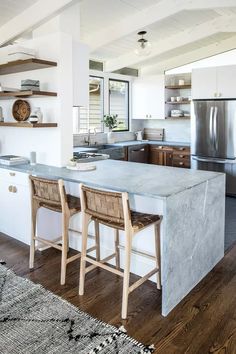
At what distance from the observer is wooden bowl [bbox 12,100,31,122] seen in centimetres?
377

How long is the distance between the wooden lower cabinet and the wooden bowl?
11.0 feet

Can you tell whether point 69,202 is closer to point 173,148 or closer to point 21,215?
point 21,215

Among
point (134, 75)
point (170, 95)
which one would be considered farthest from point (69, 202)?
point (134, 75)

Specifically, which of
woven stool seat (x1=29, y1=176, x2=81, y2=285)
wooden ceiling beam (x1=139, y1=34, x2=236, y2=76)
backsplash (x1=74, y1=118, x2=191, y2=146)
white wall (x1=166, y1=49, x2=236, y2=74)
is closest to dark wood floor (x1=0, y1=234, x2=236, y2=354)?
woven stool seat (x1=29, y1=176, x2=81, y2=285)

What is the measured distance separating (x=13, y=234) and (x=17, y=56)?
6.31 ft

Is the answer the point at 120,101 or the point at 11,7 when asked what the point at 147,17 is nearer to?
the point at 11,7

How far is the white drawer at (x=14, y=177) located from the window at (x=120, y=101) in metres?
3.52

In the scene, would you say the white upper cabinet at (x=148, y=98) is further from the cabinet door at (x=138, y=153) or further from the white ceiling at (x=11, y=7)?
the white ceiling at (x=11, y=7)

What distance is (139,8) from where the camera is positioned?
444 centimetres

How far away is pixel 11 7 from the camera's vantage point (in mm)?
3752

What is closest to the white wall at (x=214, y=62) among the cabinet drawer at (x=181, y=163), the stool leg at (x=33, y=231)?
the cabinet drawer at (x=181, y=163)

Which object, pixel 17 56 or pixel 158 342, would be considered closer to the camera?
pixel 158 342

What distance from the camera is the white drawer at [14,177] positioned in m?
3.37

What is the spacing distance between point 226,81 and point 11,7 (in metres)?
3.63
